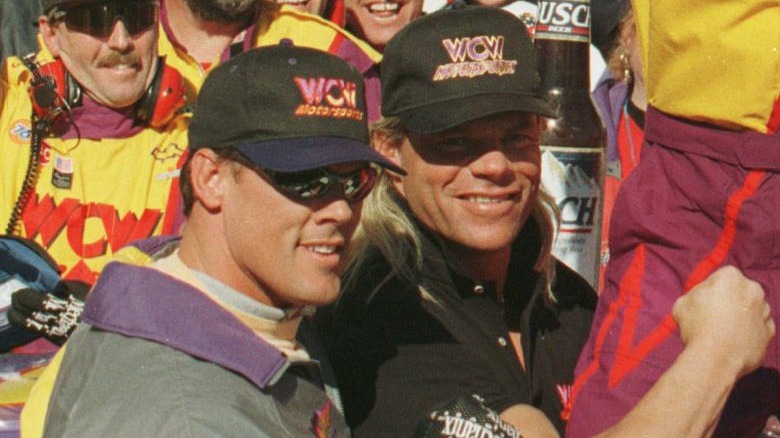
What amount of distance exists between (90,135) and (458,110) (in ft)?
6.38

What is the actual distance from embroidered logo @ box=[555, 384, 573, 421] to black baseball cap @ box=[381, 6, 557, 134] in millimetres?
635

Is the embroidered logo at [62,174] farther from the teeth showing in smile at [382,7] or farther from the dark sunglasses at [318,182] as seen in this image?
the dark sunglasses at [318,182]

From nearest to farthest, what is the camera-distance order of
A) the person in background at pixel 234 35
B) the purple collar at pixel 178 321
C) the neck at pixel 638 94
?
the purple collar at pixel 178 321 < the person in background at pixel 234 35 < the neck at pixel 638 94

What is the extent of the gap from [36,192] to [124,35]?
59 cm

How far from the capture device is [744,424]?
3.40m

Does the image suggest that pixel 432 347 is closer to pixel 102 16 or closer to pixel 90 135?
pixel 90 135

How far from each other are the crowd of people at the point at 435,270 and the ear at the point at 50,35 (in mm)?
875

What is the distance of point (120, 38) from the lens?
5.09 m

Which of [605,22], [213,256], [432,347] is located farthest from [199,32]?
[213,256]

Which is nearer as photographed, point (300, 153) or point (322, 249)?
point (300, 153)

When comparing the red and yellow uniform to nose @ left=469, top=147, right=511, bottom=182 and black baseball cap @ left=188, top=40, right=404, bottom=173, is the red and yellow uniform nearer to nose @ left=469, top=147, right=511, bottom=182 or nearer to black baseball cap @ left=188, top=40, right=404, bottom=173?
nose @ left=469, top=147, right=511, bottom=182

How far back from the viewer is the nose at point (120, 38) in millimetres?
5078

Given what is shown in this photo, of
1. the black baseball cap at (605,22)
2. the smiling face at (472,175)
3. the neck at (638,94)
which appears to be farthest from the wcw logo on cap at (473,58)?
the black baseball cap at (605,22)

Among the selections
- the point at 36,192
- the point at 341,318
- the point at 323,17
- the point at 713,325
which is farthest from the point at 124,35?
the point at 713,325
